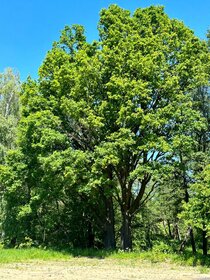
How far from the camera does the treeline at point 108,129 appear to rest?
2036cm

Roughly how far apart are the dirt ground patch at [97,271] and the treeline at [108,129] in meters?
3.18

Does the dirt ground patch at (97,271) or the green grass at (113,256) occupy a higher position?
the green grass at (113,256)

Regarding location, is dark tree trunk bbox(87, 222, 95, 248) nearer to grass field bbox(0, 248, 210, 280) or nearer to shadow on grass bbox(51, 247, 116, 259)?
shadow on grass bbox(51, 247, 116, 259)

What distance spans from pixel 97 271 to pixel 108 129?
9.27m

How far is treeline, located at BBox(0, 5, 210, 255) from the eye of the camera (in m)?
20.4

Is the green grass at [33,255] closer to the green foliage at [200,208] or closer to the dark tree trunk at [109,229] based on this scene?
the dark tree trunk at [109,229]

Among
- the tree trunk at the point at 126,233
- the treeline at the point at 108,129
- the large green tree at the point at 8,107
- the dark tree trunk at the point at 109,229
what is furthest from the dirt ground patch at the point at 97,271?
the large green tree at the point at 8,107

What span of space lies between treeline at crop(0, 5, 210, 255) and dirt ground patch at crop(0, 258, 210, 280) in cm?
318

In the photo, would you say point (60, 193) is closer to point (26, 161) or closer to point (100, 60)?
point (26, 161)

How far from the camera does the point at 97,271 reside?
14.9 m

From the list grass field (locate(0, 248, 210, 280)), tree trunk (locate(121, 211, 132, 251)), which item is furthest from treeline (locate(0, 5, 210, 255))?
grass field (locate(0, 248, 210, 280))

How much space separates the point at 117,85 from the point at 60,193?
25.1ft

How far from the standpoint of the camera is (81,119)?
21.2m

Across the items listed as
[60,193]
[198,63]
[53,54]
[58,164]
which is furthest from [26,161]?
[198,63]
